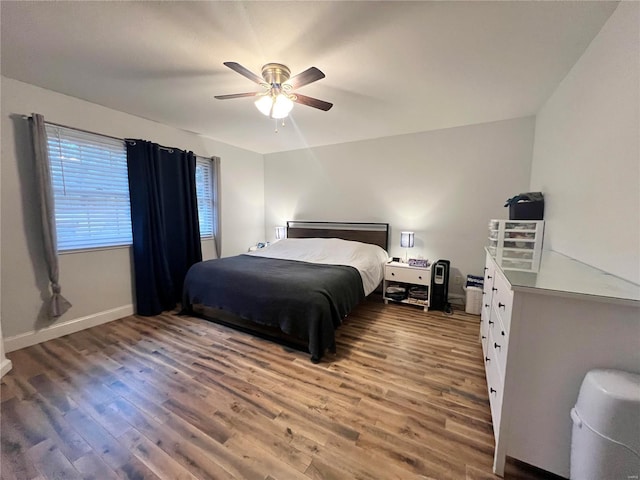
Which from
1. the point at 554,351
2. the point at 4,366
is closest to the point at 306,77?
the point at 554,351

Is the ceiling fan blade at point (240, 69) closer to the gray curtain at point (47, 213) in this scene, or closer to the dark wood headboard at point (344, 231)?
the gray curtain at point (47, 213)

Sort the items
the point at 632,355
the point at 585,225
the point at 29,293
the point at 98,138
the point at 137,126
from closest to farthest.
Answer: the point at 632,355
the point at 585,225
the point at 29,293
the point at 98,138
the point at 137,126

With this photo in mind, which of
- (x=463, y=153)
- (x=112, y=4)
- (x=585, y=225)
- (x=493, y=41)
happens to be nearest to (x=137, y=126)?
(x=112, y=4)

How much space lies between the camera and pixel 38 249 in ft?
8.16

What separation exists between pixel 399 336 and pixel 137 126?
402 centimetres

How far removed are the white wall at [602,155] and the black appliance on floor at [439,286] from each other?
1262 mm

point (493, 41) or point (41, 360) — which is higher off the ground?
point (493, 41)

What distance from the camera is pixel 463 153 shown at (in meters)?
3.37

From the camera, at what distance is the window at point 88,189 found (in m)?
2.60

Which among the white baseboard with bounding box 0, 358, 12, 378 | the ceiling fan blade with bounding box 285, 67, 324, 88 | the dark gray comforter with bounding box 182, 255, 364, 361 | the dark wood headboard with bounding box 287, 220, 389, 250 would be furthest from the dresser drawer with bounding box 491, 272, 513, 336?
the white baseboard with bounding box 0, 358, 12, 378

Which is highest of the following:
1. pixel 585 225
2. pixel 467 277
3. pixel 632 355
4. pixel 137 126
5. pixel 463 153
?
pixel 137 126

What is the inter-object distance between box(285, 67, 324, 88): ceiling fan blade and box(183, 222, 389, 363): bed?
1674mm

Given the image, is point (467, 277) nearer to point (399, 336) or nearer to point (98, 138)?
point (399, 336)

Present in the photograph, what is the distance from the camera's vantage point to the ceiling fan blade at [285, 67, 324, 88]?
165 cm
